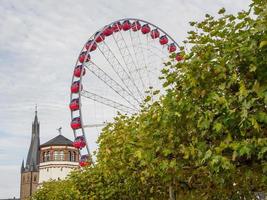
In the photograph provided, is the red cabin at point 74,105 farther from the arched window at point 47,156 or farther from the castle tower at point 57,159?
the arched window at point 47,156

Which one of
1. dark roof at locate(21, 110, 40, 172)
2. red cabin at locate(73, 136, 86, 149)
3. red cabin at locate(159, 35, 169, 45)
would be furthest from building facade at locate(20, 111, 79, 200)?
red cabin at locate(73, 136, 86, 149)

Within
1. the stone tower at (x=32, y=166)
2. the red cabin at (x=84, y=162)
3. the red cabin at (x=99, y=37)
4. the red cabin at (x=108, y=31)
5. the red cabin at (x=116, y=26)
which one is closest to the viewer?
the red cabin at (x=84, y=162)

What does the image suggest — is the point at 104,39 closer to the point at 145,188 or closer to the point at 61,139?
the point at 145,188

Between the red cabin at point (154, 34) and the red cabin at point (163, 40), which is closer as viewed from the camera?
the red cabin at point (154, 34)

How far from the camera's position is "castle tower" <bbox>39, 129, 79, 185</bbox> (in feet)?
309

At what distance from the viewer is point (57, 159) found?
9625 cm

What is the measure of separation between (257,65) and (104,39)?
37188 mm

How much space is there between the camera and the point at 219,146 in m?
8.77

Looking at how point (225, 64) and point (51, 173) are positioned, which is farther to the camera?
point (51, 173)

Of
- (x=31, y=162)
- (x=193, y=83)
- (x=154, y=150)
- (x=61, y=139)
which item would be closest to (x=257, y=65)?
(x=193, y=83)

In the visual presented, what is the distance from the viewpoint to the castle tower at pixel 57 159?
309 feet

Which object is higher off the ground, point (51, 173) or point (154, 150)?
point (51, 173)

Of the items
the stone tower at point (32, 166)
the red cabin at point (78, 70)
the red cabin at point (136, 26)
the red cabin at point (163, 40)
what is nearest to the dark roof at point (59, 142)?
the stone tower at point (32, 166)

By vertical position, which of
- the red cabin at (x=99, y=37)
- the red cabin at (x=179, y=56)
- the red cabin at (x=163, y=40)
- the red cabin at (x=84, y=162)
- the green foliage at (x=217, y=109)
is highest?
the red cabin at (x=163, y=40)
